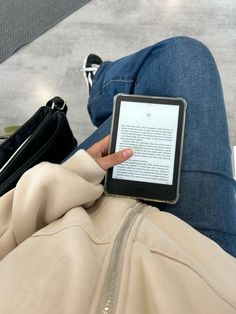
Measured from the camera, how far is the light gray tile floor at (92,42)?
43.1 inches

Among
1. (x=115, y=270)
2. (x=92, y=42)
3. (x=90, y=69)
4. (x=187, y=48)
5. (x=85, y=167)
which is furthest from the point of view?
(x=92, y=42)

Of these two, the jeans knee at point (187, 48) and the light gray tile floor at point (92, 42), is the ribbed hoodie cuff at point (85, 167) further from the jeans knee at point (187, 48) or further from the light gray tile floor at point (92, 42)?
the light gray tile floor at point (92, 42)

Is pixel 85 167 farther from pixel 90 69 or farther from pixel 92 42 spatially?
pixel 92 42

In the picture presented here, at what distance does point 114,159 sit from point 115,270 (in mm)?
214

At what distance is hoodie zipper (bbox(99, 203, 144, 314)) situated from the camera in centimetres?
31

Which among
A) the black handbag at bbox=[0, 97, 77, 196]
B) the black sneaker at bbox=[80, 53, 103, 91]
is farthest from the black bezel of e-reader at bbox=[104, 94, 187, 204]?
the black sneaker at bbox=[80, 53, 103, 91]

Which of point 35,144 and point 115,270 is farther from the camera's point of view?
point 35,144

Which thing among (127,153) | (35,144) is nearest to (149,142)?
(127,153)

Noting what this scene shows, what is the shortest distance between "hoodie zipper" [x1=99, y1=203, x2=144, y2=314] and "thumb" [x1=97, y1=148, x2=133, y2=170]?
0.11 metres

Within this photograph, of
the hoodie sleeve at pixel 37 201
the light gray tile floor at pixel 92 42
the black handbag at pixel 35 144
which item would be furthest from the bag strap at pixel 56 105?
the light gray tile floor at pixel 92 42

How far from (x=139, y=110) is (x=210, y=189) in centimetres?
18

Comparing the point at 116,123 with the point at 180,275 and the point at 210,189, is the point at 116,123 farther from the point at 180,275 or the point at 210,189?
the point at 180,275

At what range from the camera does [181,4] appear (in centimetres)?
116

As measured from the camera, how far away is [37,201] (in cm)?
43
